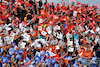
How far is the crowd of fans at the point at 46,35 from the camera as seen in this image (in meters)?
1.30

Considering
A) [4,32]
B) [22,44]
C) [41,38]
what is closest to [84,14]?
[41,38]

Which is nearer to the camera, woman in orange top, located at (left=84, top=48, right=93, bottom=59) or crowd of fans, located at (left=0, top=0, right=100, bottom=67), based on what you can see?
crowd of fans, located at (left=0, top=0, right=100, bottom=67)

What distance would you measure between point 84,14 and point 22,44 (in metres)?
0.83

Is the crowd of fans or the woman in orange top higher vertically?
the crowd of fans

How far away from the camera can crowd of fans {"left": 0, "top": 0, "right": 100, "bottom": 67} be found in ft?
4.28

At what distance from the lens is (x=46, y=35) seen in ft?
4.50

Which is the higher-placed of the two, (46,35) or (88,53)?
(46,35)

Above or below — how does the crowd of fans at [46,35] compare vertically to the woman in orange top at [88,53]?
above

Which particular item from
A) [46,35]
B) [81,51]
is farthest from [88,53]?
[46,35]

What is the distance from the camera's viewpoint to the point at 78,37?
Answer: 4.71 ft

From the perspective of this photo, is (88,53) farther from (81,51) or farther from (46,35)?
(46,35)

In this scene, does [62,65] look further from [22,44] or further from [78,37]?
[22,44]

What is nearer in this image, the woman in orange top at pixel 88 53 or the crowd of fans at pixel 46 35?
the crowd of fans at pixel 46 35

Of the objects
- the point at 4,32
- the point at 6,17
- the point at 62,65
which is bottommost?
the point at 62,65
